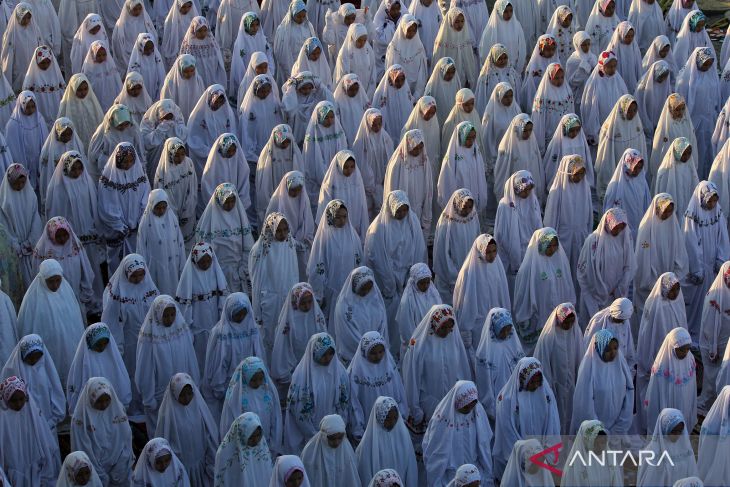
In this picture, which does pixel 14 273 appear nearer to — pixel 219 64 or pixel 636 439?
pixel 219 64

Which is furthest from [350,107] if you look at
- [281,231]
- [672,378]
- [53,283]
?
[672,378]

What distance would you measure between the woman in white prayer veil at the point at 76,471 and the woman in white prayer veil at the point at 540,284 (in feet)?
14.0

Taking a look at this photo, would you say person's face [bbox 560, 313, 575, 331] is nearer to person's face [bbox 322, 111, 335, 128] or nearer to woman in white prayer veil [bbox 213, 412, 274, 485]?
woman in white prayer veil [bbox 213, 412, 274, 485]

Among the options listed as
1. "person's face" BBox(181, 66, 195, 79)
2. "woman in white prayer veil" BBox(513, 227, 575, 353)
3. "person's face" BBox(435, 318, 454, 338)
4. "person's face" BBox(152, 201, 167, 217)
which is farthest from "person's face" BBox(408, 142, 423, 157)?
"person's face" BBox(435, 318, 454, 338)

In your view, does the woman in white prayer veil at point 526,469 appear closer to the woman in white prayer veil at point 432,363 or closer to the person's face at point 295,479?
the person's face at point 295,479

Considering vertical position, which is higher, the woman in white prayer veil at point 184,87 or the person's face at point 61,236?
the woman in white prayer veil at point 184,87

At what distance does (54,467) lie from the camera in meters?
11.8

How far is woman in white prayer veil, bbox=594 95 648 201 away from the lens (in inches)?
609

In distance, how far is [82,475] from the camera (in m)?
10.8

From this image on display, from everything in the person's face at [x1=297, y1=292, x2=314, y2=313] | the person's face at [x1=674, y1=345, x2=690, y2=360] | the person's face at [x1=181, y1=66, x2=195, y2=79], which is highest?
the person's face at [x1=181, y1=66, x2=195, y2=79]

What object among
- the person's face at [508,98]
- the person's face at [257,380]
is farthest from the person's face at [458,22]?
the person's face at [257,380]

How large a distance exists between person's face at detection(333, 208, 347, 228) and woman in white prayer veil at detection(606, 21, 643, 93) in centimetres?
483

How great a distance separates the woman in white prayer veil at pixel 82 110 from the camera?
1579 centimetres

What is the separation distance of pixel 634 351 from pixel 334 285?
265 centimetres
